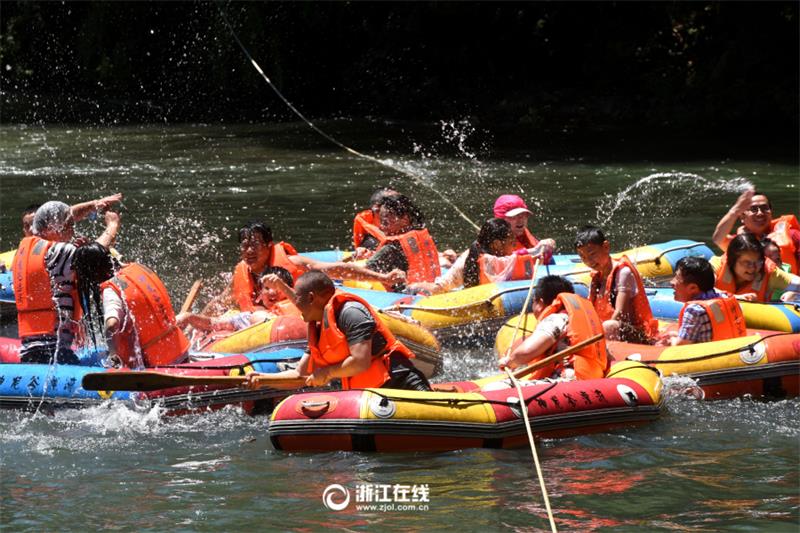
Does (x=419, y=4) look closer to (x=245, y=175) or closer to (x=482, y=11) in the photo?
(x=482, y=11)

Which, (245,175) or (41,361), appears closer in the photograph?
(41,361)

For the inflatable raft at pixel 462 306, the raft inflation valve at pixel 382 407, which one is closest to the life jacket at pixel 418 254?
the inflatable raft at pixel 462 306

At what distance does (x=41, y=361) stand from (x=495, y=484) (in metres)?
3.19

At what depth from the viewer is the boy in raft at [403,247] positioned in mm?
10211

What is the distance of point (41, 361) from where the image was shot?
8.23 m

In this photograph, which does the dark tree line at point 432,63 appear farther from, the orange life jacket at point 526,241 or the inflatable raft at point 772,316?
the inflatable raft at point 772,316

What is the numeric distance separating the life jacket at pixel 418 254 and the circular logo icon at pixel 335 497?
12.2 feet

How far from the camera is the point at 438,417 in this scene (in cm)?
704

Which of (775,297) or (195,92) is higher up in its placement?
(195,92)

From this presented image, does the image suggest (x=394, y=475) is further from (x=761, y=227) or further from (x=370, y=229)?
(x=761, y=227)

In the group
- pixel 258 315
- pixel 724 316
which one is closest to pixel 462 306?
pixel 258 315

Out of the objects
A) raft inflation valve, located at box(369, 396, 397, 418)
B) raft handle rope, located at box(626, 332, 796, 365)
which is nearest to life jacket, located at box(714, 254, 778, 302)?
raft handle rope, located at box(626, 332, 796, 365)

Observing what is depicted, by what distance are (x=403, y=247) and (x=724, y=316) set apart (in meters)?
2.80

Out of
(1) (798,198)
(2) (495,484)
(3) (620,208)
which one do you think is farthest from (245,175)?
(2) (495,484)
